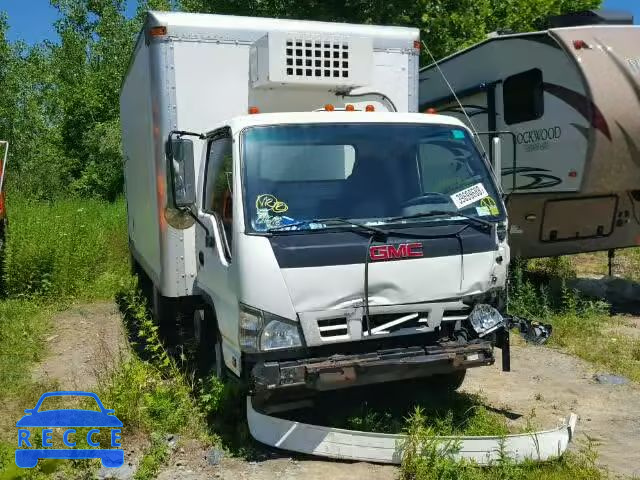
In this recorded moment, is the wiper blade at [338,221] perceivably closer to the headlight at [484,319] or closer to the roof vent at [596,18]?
the headlight at [484,319]

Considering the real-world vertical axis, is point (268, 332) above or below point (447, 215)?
below

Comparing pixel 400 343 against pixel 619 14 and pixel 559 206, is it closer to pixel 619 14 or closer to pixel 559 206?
pixel 559 206

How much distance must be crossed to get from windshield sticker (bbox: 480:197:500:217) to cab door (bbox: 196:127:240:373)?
1.82 metres

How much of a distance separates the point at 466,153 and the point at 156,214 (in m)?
2.90

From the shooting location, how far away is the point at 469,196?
16.0 ft

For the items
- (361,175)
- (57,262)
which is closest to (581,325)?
(361,175)

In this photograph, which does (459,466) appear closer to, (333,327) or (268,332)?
(333,327)

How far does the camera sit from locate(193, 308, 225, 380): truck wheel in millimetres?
5203

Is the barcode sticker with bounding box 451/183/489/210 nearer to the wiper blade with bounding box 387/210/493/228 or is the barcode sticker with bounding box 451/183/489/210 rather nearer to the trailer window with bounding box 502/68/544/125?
the wiper blade with bounding box 387/210/493/228

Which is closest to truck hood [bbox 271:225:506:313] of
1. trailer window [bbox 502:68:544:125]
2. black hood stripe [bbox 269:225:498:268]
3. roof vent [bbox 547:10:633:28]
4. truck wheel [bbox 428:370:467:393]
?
black hood stripe [bbox 269:225:498:268]

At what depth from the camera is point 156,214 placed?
6.23 m

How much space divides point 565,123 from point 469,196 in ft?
12.9

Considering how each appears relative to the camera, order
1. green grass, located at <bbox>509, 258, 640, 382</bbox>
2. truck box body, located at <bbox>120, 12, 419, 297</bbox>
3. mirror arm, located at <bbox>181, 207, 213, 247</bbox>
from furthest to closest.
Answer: green grass, located at <bbox>509, 258, 640, 382</bbox>
truck box body, located at <bbox>120, 12, 419, 297</bbox>
mirror arm, located at <bbox>181, 207, 213, 247</bbox>

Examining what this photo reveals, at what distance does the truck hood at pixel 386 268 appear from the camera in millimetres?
4246
